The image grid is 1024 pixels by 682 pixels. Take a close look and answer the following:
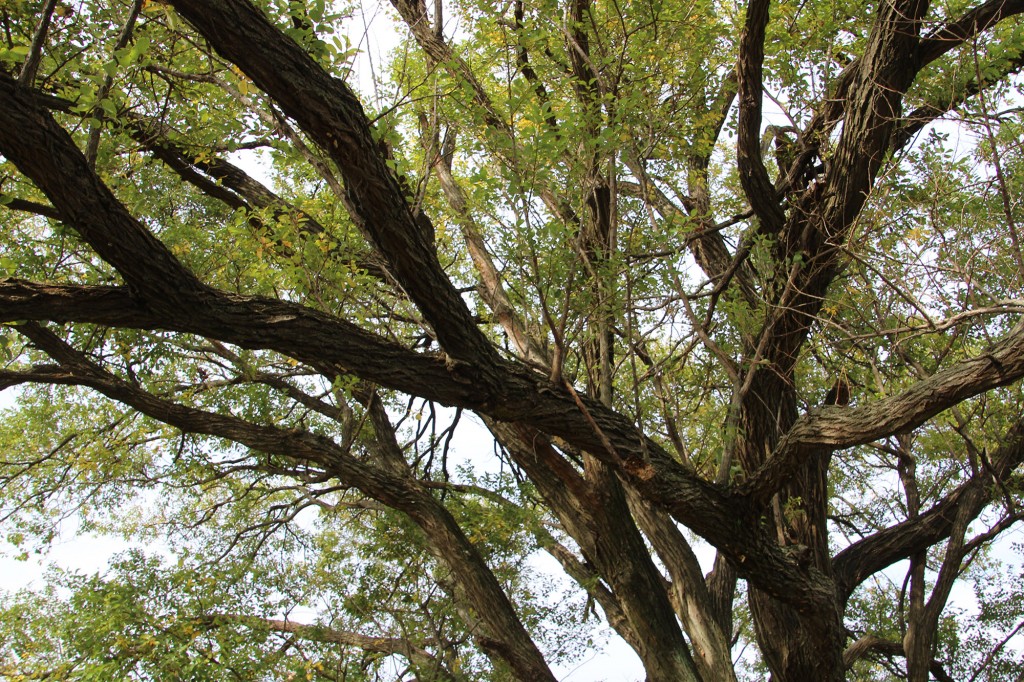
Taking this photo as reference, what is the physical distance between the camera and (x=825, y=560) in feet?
19.9

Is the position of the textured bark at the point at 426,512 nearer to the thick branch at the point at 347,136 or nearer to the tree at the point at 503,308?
the tree at the point at 503,308

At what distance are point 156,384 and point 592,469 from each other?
11.0ft

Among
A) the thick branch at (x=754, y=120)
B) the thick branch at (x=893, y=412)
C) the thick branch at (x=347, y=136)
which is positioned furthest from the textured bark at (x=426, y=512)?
the thick branch at (x=754, y=120)

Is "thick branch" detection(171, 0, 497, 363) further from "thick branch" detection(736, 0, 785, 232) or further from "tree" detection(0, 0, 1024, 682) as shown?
"thick branch" detection(736, 0, 785, 232)

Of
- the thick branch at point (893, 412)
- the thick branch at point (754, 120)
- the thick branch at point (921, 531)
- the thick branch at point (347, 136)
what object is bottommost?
the thick branch at point (893, 412)

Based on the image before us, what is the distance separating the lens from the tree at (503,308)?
11.8 feet

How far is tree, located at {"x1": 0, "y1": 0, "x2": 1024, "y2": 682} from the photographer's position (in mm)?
→ 3586

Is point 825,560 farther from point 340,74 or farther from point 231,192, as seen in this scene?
point 231,192

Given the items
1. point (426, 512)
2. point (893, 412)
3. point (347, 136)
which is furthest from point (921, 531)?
point (347, 136)

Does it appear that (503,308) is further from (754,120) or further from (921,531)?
(921,531)

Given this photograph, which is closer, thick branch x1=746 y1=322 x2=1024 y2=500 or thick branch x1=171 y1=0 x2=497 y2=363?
thick branch x1=171 y1=0 x2=497 y2=363

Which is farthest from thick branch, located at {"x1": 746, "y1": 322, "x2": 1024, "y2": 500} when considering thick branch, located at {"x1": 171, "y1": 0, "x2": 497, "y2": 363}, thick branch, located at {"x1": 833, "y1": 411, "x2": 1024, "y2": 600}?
thick branch, located at {"x1": 833, "y1": 411, "x2": 1024, "y2": 600}

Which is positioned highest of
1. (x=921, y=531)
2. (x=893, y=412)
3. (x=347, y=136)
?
(x=347, y=136)

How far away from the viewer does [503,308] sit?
6145 mm
